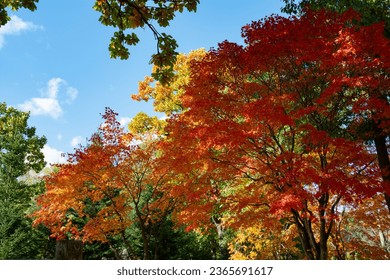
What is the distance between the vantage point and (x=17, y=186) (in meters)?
20.6

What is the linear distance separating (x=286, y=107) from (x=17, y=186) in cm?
1779

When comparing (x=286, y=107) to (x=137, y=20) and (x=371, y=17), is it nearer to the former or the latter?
(x=371, y=17)

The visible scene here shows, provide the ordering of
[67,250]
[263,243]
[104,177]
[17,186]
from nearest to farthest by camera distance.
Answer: [67,250]
[104,177]
[263,243]
[17,186]

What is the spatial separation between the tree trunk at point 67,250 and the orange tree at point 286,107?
518 centimetres

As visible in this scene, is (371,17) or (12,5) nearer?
(12,5)

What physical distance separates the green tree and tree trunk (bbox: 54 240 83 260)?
52.4ft

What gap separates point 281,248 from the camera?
16219 mm

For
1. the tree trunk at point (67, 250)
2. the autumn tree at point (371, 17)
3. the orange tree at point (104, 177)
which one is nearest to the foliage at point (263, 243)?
the orange tree at point (104, 177)

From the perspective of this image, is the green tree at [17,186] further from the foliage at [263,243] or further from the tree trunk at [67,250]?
the tree trunk at [67,250]

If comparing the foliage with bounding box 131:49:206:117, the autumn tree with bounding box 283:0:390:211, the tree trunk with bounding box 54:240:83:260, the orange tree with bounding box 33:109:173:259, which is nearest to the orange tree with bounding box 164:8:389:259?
the autumn tree with bounding box 283:0:390:211

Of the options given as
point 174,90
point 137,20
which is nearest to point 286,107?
point 137,20

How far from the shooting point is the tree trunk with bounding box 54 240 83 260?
420 centimetres

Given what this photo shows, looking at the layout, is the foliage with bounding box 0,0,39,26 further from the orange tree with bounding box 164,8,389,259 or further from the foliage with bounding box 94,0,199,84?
the orange tree with bounding box 164,8,389,259
